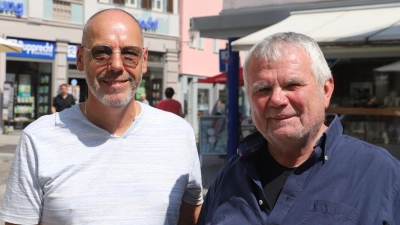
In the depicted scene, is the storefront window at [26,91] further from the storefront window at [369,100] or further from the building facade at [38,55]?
the storefront window at [369,100]

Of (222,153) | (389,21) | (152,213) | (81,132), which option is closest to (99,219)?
(152,213)

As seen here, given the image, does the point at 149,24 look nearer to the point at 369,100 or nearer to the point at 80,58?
the point at 369,100

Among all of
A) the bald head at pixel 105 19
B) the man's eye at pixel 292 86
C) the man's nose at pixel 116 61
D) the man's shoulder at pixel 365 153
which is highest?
the bald head at pixel 105 19

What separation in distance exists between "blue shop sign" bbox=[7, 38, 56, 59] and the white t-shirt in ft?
58.1

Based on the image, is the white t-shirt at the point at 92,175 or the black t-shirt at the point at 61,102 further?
the black t-shirt at the point at 61,102

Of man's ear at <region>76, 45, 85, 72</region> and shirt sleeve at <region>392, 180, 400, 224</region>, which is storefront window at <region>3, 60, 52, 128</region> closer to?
man's ear at <region>76, 45, 85, 72</region>

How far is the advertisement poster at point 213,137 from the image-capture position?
462 inches

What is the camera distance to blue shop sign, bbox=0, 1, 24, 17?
1884cm

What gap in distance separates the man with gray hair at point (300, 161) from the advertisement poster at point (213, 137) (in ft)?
31.8

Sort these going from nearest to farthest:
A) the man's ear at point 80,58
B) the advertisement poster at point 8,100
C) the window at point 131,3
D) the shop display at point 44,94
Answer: the man's ear at point 80,58
the advertisement poster at point 8,100
the shop display at point 44,94
the window at point 131,3

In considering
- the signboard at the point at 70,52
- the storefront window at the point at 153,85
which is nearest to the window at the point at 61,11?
the signboard at the point at 70,52

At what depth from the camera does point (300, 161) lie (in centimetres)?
195

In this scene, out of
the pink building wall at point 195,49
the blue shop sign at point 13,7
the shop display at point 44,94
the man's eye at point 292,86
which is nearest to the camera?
the man's eye at point 292,86

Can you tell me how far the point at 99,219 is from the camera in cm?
215
